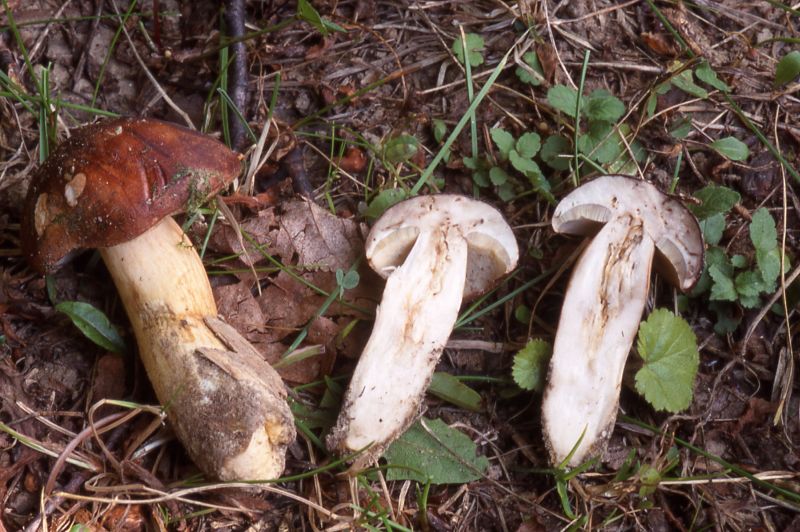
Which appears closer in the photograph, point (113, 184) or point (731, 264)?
point (113, 184)

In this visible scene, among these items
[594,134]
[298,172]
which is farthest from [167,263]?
[594,134]

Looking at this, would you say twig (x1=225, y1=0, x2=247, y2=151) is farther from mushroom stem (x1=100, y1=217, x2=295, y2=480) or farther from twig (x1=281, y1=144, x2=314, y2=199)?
mushroom stem (x1=100, y1=217, x2=295, y2=480)

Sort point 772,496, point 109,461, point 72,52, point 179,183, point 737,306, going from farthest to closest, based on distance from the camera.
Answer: point 72,52 → point 737,306 → point 772,496 → point 109,461 → point 179,183

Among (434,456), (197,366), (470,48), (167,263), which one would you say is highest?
(470,48)

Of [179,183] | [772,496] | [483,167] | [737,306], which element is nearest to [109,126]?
[179,183]

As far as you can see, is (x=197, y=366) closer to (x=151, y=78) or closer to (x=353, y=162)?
(x=353, y=162)

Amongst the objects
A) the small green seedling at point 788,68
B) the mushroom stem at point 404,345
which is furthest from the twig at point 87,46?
the small green seedling at point 788,68

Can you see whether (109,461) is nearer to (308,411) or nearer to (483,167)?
(308,411)

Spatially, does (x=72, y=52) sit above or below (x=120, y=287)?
above
